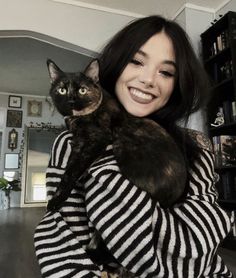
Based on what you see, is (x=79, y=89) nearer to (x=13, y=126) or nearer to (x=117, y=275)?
(x=117, y=275)

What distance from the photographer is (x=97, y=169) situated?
694 millimetres

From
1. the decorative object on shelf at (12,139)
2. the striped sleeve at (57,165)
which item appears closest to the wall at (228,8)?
the striped sleeve at (57,165)

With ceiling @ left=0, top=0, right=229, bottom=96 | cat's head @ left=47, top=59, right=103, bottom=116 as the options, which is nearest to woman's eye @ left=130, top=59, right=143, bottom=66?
cat's head @ left=47, top=59, right=103, bottom=116

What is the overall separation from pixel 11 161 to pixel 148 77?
255 inches

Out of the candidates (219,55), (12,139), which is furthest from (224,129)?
(12,139)

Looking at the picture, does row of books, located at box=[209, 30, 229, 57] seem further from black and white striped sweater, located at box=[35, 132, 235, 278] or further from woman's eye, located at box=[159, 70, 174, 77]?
black and white striped sweater, located at box=[35, 132, 235, 278]

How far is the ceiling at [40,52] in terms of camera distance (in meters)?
3.20

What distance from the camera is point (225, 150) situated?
2.82 meters

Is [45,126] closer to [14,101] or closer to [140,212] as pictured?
[14,101]

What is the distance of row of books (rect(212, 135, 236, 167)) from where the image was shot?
2.79 m

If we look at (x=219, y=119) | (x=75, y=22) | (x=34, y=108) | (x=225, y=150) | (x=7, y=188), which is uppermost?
(x=75, y=22)

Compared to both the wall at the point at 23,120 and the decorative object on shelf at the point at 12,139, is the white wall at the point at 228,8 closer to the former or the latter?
the wall at the point at 23,120

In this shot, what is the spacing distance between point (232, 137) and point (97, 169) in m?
2.44

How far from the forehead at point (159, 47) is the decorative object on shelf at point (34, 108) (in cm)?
637
